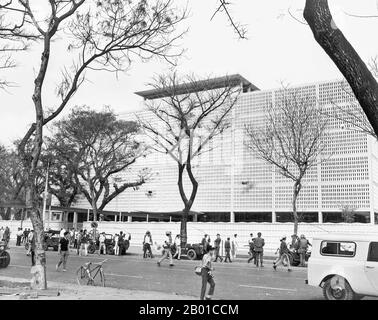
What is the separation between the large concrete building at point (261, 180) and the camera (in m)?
58.0

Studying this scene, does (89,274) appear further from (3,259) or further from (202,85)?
(202,85)

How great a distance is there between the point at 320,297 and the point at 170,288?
14.2ft

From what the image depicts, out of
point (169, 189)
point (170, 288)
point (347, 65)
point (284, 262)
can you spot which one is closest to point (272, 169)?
point (169, 189)

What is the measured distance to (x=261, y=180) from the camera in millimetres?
65812

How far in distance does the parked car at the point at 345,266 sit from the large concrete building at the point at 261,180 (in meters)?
41.5

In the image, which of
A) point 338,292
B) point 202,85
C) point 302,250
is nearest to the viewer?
point 338,292

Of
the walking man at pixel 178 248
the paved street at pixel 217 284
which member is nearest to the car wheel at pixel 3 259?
the paved street at pixel 217 284

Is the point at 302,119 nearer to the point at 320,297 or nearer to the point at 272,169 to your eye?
the point at 320,297

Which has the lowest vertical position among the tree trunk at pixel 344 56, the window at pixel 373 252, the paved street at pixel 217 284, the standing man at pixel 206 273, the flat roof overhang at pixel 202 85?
the paved street at pixel 217 284

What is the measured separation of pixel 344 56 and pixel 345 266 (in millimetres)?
6661

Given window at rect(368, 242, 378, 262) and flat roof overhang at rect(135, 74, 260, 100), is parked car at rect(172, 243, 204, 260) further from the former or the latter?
window at rect(368, 242, 378, 262)

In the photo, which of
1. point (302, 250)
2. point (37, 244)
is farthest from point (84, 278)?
point (302, 250)

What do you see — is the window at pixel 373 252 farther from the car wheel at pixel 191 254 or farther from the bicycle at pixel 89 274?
the car wheel at pixel 191 254

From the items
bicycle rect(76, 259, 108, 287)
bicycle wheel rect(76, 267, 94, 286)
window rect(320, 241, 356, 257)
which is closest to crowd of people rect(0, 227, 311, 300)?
bicycle wheel rect(76, 267, 94, 286)
